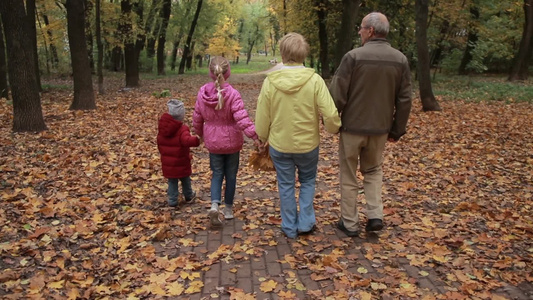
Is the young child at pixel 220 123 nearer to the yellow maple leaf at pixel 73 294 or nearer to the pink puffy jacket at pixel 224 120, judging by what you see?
the pink puffy jacket at pixel 224 120

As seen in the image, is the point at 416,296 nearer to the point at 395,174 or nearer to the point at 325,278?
the point at 325,278

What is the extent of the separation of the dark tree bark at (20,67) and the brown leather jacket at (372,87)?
802 centimetres

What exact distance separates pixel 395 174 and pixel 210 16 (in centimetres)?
2952

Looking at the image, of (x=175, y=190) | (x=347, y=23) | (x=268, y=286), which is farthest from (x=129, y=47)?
(x=268, y=286)

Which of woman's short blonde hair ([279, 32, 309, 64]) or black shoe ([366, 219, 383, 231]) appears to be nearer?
woman's short blonde hair ([279, 32, 309, 64])

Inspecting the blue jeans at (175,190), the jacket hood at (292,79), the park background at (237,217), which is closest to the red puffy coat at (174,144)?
the blue jeans at (175,190)

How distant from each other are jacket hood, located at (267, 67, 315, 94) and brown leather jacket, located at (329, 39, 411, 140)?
32 centimetres

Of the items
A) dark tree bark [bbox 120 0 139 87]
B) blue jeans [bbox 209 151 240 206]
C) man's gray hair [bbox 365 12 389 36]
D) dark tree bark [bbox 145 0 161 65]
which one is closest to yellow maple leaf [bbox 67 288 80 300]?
blue jeans [bbox 209 151 240 206]

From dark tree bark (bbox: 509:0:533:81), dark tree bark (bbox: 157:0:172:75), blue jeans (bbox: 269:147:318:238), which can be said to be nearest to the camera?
blue jeans (bbox: 269:147:318:238)

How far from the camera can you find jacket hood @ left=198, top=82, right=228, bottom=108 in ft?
14.5

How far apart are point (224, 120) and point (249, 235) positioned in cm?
133

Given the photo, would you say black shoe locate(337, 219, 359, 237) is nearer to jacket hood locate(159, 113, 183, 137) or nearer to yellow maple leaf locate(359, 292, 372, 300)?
yellow maple leaf locate(359, 292, 372, 300)

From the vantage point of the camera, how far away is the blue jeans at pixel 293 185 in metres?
A: 4.25

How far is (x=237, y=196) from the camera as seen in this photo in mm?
6039
